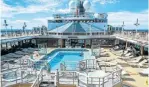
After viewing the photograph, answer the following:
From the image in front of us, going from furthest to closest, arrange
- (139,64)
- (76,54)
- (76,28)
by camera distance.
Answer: (76,28) → (76,54) → (139,64)

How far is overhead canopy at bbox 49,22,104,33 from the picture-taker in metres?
30.9

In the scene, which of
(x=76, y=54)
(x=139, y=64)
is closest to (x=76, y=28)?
(x=76, y=54)

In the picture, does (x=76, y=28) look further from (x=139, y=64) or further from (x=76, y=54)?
(x=139, y=64)

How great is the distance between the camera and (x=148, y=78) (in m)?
11.4

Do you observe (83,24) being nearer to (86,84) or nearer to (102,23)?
(102,23)

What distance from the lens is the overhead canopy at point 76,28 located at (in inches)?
1215

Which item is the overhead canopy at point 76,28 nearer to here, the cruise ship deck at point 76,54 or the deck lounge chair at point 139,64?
the cruise ship deck at point 76,54

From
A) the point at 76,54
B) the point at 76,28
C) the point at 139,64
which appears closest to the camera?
the point at 139,64

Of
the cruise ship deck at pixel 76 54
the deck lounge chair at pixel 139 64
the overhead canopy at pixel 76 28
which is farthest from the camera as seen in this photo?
the overhead canopy at pixel 76 28

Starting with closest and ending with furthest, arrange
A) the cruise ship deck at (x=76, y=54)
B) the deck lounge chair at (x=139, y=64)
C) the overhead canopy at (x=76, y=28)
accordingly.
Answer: the cruise ship deck at (x=76, y=54) < the deck lounge chair at (x=139, y=64) < the overhead canopy at (x=76, y=28)

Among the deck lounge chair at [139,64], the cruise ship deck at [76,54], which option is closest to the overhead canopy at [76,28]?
the cruise ship deck at [76,54]

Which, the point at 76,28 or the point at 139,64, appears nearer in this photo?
the point at 139,64

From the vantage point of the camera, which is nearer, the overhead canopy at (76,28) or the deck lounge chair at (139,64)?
the deck lounge chair at (139,64)

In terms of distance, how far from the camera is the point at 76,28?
103 ft
